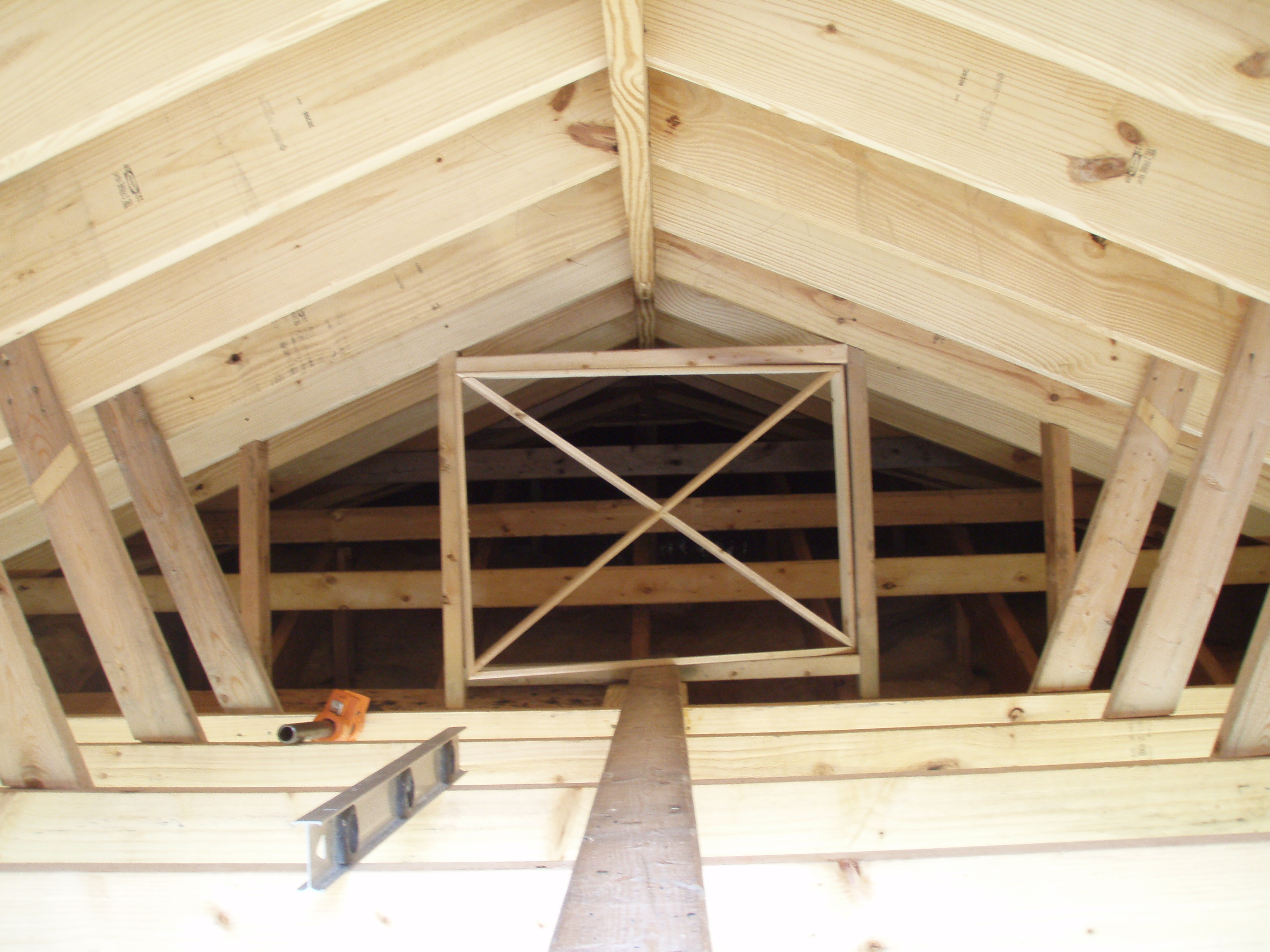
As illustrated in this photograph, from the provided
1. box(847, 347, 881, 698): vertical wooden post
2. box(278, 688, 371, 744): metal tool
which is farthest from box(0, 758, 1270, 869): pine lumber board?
box(847, 347, 881, 698): vertical wooden post

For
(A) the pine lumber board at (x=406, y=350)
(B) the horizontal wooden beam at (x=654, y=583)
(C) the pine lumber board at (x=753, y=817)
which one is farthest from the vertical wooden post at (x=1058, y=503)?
(A) the pine lumber board at (x=406, y=350)

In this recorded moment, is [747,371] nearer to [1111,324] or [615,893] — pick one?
[1111,324]

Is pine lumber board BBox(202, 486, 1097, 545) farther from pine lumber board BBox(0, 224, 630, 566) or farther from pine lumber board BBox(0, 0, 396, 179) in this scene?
pine lumber board BBox(0, 0, 396, 179)

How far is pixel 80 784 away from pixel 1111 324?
248 cm

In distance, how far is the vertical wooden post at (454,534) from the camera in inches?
123

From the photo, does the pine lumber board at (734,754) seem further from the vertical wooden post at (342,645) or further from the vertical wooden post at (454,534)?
the vertical wooden post at (342,645)

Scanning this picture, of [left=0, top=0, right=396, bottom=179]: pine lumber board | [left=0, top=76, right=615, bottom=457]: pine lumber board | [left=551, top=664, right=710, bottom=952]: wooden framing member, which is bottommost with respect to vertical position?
[left=551, top=664, right=710, bottom=952]: wooden framing member

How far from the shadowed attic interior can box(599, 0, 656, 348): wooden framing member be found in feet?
0.04

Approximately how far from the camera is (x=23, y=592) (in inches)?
178

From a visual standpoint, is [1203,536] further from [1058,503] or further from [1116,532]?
[1058,503]

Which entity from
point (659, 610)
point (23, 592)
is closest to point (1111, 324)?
point (659, 610)

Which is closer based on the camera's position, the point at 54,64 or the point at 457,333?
the point at 54,64

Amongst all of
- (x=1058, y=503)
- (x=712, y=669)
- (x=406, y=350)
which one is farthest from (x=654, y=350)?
(x=1058, y=503)

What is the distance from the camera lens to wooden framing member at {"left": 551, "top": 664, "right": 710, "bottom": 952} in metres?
0.73
